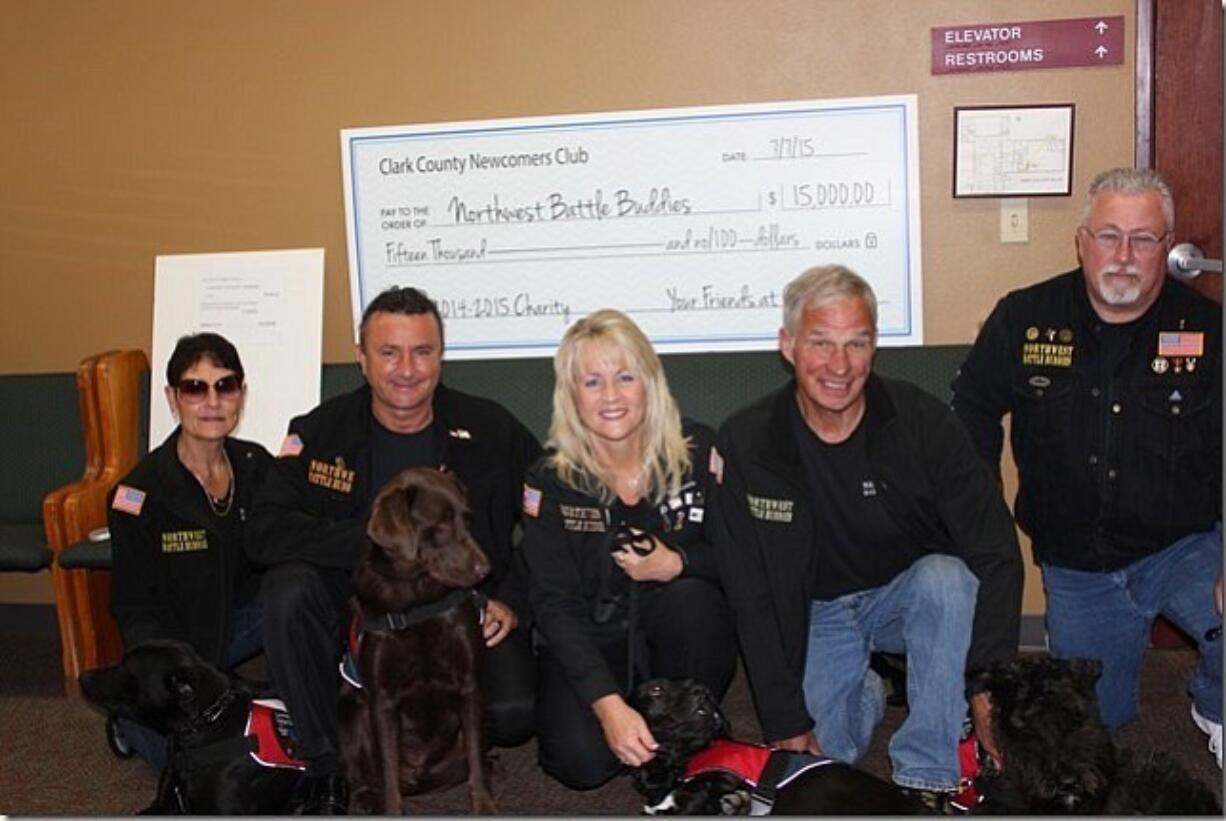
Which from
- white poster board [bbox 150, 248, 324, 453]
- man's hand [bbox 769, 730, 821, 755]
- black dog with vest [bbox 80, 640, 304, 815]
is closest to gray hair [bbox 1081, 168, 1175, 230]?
man's hand [bbox 769, 730, 821, 755]

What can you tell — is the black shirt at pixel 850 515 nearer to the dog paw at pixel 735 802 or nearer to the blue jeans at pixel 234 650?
the dog paw at pixel 735 802

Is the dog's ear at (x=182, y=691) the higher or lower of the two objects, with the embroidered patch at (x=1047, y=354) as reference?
lower

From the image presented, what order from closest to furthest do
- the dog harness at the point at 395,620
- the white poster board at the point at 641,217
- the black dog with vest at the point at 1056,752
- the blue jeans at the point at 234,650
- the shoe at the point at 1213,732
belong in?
the black dog with vest at the point at 1056,752 → the dog harness at the point at 395,620 → the shoe at the point at 1213,732 → the blue jeans at the point at 234,650 → the white poster board at the point at 641,217

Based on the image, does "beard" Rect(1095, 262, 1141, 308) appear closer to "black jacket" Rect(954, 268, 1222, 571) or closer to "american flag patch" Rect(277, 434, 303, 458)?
"black jacket" Rect(954, 268, 1222, 571)

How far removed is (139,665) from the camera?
8.76ft

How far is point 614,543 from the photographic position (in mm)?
2799

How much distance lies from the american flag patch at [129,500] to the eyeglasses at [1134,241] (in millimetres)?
2506

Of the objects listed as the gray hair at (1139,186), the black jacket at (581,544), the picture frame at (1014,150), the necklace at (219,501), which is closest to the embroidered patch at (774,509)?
the black jacket at (581,544)

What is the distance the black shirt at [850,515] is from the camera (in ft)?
9.37

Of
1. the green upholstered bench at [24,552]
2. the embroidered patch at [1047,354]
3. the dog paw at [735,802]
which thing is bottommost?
the dog paw at [735,802]

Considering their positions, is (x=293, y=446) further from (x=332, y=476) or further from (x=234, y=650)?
(x=234, y=650)

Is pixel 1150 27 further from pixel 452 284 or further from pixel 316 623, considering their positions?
pixel 316 623

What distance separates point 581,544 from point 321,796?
83 cm

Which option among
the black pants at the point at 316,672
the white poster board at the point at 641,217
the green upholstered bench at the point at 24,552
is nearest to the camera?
the black pants at the point at 316,672
